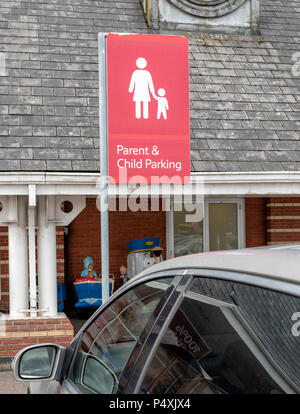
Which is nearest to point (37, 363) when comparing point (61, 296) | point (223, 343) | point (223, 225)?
point (223, 343)

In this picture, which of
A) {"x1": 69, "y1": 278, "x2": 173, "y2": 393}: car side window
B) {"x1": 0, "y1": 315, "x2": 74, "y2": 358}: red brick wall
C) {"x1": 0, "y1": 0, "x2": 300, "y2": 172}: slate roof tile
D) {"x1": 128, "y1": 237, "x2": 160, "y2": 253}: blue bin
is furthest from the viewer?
{"x1": 128, "y1": 237, "x2": 160, "y2": 253}: blue bin

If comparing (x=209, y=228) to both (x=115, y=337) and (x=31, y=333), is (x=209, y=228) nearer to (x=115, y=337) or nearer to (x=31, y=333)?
(x=31, y=333)

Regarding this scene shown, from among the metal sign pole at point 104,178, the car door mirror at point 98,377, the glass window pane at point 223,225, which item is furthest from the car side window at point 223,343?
the glass window pane at point 223,225

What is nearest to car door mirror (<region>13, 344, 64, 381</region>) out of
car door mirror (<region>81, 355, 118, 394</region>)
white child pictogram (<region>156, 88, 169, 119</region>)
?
car door mirror (<region>81, 355, 118, 394</region>)

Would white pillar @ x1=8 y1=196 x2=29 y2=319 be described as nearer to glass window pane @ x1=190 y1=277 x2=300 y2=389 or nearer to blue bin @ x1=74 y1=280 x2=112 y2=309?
blue bin @ x1=74 y1=280 x2=112 y2=309

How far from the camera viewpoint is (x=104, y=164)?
15.5ft

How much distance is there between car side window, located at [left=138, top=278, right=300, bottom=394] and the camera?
4.72ft

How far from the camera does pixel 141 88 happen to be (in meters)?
4.90

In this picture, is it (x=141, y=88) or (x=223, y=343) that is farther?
(x=141, y=88)

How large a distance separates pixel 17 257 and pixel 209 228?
430 centimetres

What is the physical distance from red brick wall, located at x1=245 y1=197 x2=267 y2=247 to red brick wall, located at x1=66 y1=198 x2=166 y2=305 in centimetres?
171

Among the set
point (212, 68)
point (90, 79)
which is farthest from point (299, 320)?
point (212, 68)

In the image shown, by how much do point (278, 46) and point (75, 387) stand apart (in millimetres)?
9524

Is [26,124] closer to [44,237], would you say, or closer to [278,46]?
[44,237]
